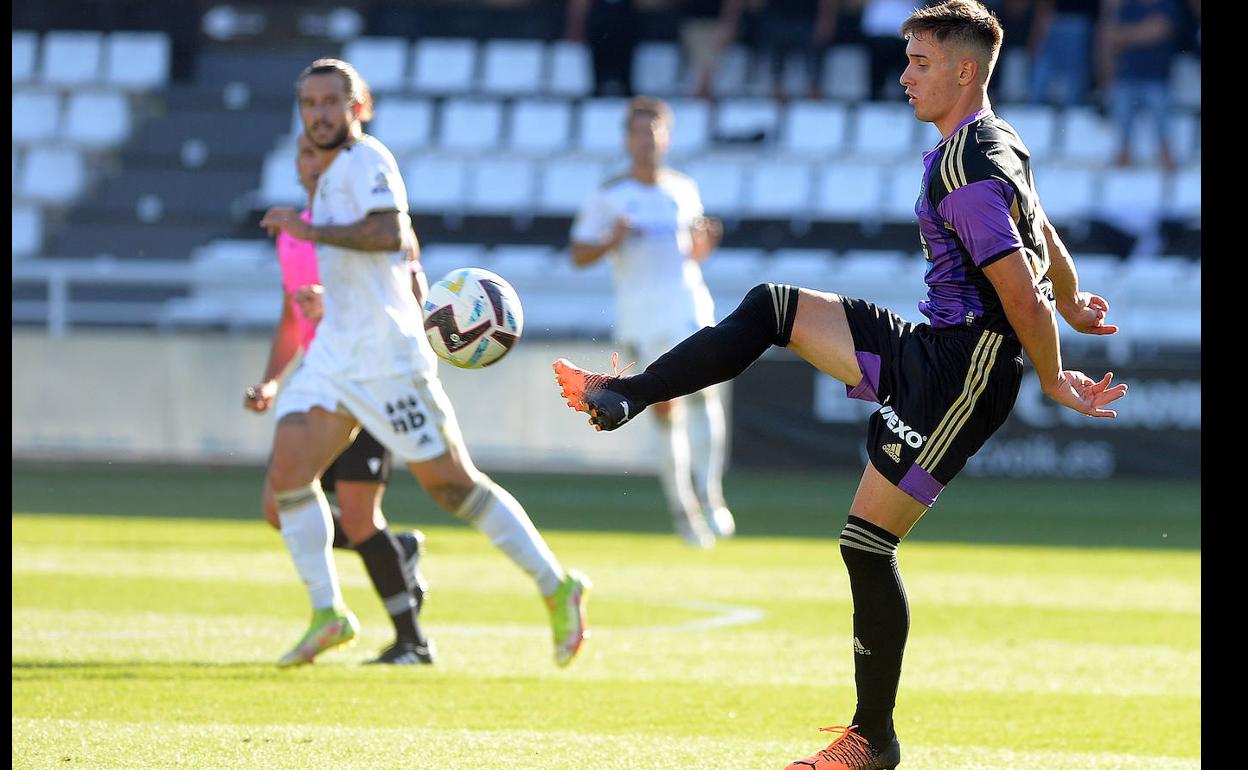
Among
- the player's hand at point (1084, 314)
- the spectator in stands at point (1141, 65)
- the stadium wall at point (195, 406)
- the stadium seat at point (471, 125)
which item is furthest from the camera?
the stadium seat at point (471, 125)

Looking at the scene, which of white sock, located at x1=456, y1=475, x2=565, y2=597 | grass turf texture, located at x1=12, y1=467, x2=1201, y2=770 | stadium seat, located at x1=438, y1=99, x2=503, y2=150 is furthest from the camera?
stadium seat, located at x1=438, y1=99, x2=503, y2=150

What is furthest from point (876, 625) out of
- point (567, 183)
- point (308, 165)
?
point (567, 183)

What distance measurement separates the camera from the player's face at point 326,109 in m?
6.49

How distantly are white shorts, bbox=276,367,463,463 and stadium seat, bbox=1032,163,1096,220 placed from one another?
14190mm

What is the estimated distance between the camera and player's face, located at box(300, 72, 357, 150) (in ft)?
21.3

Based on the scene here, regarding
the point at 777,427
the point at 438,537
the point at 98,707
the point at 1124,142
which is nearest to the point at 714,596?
the point at 438,537

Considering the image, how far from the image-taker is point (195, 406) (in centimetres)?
1565

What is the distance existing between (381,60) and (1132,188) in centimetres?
909

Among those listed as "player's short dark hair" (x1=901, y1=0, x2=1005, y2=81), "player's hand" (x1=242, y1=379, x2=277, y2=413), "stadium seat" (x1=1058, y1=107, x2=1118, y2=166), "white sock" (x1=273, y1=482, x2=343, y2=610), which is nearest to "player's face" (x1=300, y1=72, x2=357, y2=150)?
"player's hand" (x1=242, y1=379, x2=277, y2=413)

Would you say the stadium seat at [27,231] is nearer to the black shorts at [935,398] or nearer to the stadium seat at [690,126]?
the stadium seat at [690,126]

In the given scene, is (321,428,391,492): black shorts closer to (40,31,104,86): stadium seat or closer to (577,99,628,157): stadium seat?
(577,99,628,157): stadium seat

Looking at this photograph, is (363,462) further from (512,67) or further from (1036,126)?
(512,67)

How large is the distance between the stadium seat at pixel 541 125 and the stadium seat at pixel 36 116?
18.4 feet

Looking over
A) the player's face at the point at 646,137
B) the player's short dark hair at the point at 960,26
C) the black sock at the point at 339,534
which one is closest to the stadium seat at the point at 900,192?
the player's face at the point at 646,137
